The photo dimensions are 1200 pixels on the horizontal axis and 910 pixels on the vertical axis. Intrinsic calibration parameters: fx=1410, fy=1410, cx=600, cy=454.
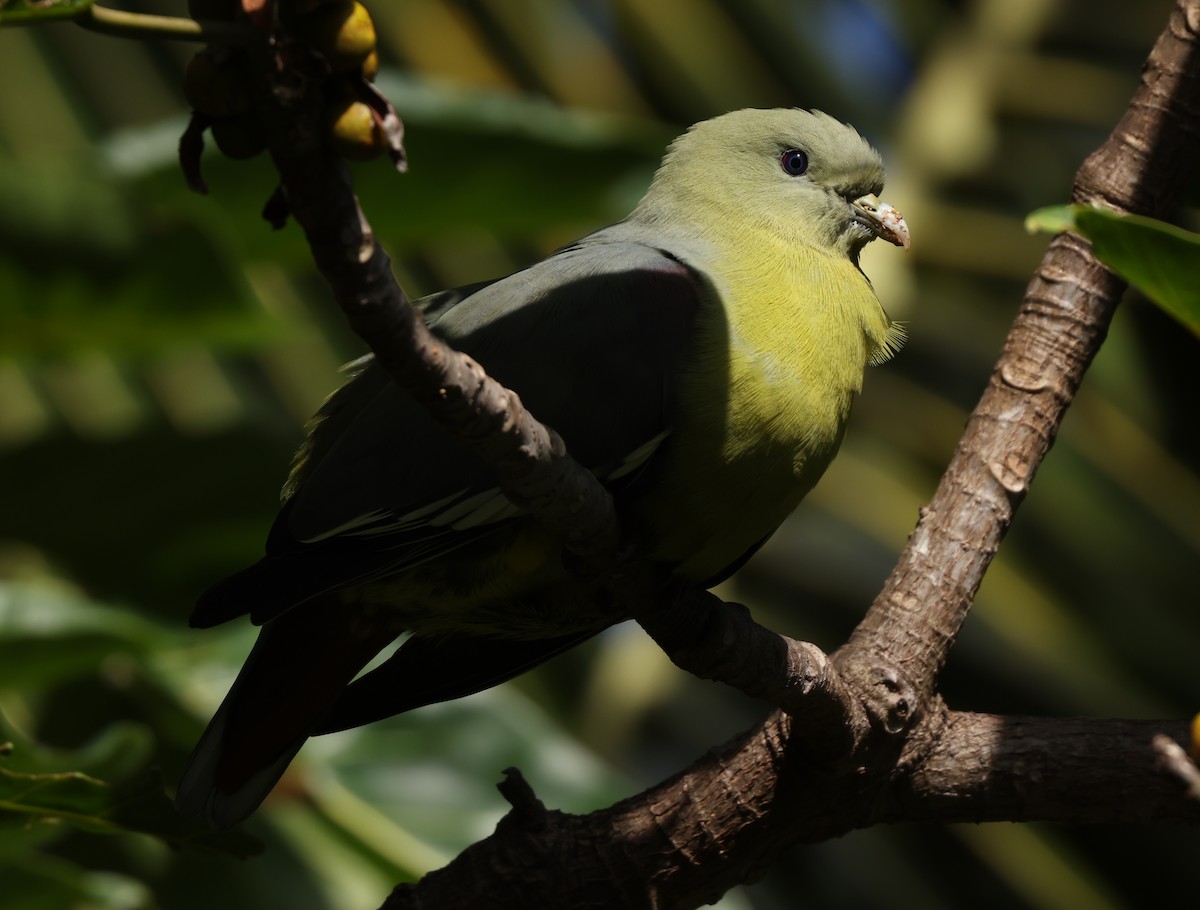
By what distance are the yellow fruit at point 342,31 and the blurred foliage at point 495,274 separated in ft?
4.94

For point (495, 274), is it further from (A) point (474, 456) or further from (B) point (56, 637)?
(A) point (474, 456)

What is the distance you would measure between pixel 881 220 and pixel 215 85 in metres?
1.93

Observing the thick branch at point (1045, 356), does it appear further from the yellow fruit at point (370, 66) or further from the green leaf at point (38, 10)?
the green leaf at point (38, 10)

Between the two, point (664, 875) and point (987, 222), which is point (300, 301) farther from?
point (664, 875)

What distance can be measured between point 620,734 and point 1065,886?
46.3 inches

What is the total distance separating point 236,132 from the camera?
1091 millimetres

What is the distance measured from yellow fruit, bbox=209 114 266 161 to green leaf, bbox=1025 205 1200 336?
71 centimetres

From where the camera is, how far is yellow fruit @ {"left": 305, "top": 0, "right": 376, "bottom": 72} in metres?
1.03

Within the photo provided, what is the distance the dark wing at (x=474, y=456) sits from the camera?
6.90ft

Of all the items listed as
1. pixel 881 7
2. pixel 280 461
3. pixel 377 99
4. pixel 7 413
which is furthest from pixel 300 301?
pixel 377 99

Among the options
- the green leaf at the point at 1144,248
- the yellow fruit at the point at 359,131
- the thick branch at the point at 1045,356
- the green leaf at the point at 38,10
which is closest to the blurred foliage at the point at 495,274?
the thick branch at the point at 1045,356

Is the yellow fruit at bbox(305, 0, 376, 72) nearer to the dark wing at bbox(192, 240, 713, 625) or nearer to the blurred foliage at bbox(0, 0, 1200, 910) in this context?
the dark wing at bbox(192, 240, 713, 625)

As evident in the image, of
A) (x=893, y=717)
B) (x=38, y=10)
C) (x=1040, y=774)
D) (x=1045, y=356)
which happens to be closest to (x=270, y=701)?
(x=893, y=717)

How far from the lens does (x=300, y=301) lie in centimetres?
431
